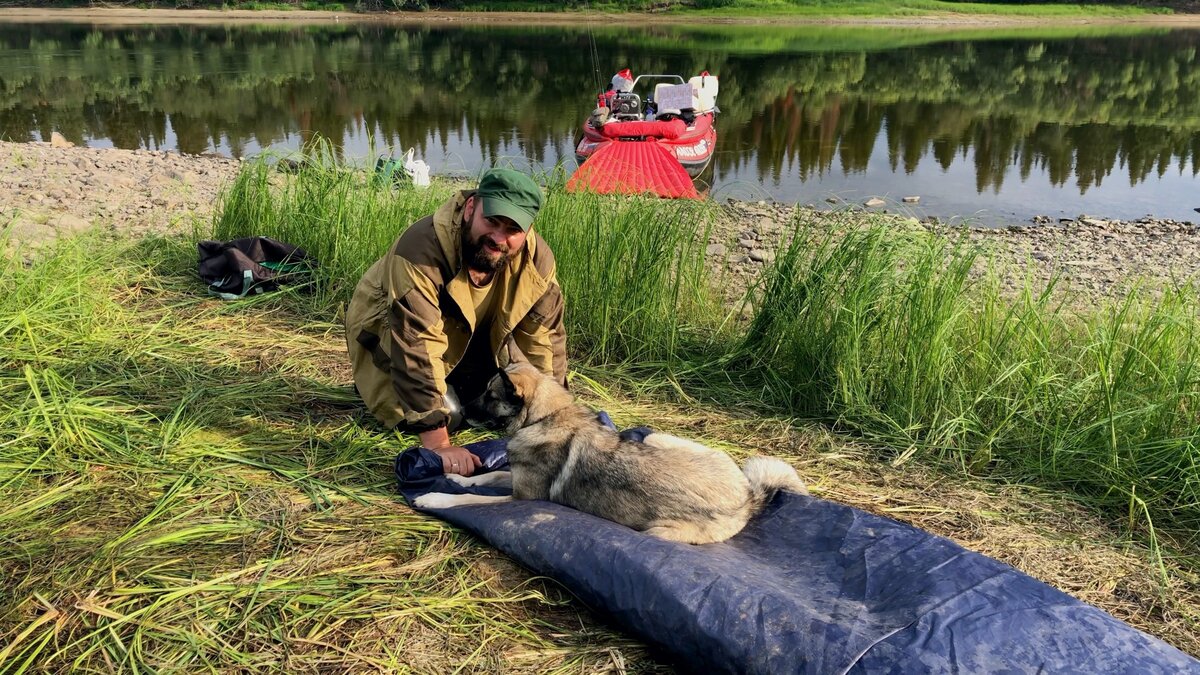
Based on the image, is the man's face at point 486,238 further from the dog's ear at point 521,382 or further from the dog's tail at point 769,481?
the dog's tail at point 769,481

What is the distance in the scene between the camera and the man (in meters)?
3.56

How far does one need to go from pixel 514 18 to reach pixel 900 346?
5377 centimetres

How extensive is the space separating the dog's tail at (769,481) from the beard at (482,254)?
155cm

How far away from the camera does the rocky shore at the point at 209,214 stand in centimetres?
769

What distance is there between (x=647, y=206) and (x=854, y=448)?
2.55m

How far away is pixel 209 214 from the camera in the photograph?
8.30 meters

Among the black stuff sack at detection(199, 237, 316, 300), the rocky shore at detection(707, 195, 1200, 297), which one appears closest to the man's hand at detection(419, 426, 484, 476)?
the black stuff sack at detection(199, 237, 316, 300)

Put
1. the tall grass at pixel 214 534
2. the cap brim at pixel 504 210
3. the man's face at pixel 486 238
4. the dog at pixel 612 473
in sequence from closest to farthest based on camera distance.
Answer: the tall grass at pixel 214 534 → the dog at pixel 612 473 → the cap brim at pixel 504 210 → the man's face at pixel 486 238

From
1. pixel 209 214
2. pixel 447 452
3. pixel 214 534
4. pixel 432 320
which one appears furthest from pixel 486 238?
pixel 209 214

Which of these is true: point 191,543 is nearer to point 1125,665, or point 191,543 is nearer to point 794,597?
point 794,597

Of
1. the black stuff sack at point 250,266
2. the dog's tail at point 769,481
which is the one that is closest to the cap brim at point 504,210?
the dog's tail at point 769,481

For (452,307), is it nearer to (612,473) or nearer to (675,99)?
(612,473)

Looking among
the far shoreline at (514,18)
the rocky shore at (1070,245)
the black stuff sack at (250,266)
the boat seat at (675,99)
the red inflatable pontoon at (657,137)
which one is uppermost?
the far shoreline at (514,18)

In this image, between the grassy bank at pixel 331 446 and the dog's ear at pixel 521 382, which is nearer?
the grassy bank at pixel 331 446
